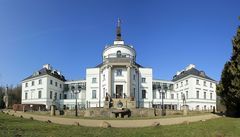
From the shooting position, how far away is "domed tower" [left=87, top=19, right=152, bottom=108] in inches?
2539

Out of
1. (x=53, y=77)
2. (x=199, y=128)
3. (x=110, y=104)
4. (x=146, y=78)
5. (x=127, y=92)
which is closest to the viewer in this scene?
(x=199, y=128)

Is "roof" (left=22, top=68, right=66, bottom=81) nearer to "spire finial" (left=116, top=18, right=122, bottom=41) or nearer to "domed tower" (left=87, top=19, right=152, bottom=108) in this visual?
"domed tower" (left=87, top=19, right=152, bottom=108)

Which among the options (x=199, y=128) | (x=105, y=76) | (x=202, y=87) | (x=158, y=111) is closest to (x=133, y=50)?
(x=105, y=76)

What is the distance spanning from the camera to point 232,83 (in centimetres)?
3173

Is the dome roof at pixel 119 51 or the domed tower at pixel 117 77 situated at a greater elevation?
the dome roof at pixel 119 51

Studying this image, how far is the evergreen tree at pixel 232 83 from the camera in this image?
31.5 meters

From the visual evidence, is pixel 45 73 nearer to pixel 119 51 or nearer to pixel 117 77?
pixel 119 51

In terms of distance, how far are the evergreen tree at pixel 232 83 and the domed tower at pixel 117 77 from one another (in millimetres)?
24909

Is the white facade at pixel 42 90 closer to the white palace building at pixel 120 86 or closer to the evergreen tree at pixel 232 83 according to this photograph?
the white palace building at pixel 120 86

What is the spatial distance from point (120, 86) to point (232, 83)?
117 feet

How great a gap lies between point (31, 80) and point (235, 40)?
55735mm

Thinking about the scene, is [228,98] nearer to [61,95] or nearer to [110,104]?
[110,104]

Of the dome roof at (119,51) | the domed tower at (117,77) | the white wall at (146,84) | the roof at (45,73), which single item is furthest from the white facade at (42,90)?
the white wall at (146,84)

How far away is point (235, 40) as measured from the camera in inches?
1271
